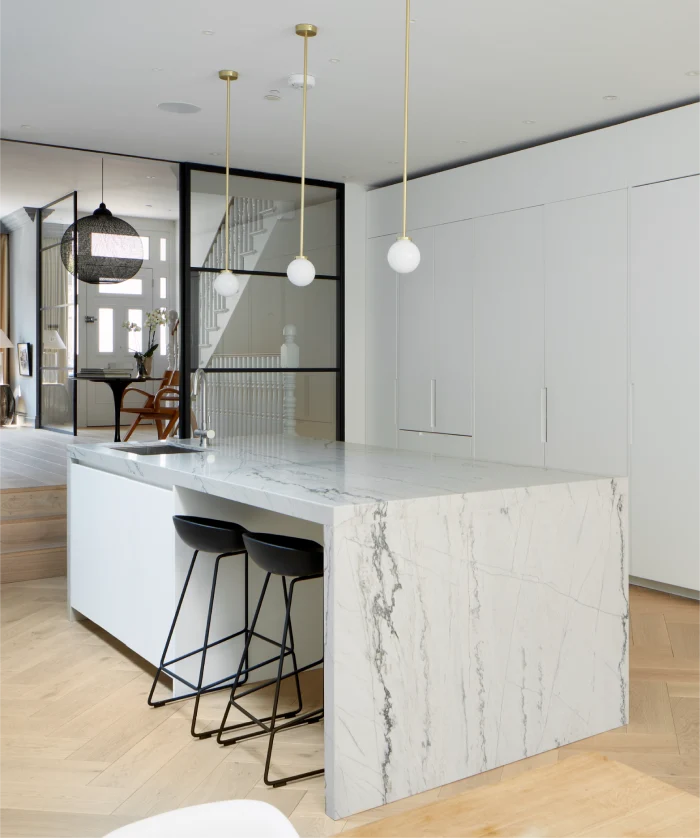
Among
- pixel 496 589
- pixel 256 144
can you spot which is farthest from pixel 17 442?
pixel 496 589

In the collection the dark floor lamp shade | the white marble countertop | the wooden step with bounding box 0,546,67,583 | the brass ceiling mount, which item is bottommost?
the wooden step with bounding box 0,546,67,583

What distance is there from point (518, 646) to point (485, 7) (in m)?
2.49

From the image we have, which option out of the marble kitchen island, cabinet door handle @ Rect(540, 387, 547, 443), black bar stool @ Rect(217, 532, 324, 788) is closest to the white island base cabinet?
the marble kitchen island

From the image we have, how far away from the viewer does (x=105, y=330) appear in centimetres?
1132

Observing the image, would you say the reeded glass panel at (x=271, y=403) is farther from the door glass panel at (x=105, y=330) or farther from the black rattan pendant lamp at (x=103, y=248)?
the door glass panel at (x=105, y=330)

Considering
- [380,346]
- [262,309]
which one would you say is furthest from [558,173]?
[262,309]

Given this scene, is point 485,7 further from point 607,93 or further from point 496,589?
point 496,589

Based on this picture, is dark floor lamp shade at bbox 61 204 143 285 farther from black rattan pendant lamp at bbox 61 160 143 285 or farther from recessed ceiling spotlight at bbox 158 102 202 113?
recessed ceiling spotlight at bbox 158 102 202 113

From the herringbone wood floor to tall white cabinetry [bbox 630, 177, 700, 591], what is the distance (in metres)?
0.90

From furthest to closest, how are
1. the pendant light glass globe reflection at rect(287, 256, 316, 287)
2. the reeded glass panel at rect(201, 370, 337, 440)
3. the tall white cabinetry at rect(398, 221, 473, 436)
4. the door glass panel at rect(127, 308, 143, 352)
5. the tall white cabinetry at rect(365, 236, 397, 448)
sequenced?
the door glass panel at rect(127, 308, 143, 352)
the tall white cabinetry at rect(365, 236, 397, 448)
the reeded glass panel at rect(201, 370, 337, 440)
the tall white cabinetry at rect(398, 221, 473, 436)
the pendant light glass globe reflection at rect(287, 256, 316, 287)

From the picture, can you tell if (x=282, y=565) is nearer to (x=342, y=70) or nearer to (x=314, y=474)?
(x=314, y=474)

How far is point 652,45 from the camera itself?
13.1ft

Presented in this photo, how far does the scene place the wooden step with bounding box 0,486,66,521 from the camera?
217 inches

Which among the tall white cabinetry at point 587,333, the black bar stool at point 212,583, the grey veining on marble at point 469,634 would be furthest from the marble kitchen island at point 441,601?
the tall white cabinetry at point 587,333
